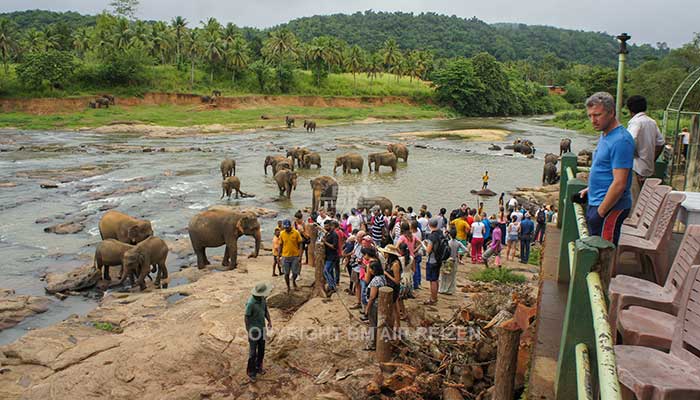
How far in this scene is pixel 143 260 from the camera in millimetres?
12773

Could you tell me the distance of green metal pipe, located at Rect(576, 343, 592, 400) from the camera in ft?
8.55

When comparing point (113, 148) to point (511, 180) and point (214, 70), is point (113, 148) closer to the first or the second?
point (511, 180)

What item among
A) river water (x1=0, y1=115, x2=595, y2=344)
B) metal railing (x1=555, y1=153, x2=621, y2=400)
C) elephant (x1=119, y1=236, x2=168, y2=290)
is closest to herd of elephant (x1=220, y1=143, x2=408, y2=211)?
river water (x1=0, y1=115, x2=595, y2=344)

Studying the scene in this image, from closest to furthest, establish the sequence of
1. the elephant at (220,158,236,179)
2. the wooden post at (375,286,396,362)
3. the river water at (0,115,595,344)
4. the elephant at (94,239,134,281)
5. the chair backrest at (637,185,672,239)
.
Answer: the chair backrest at (637,185,672,239) < the wooden post at (375,286,396,362) < the elephant at (94,239,134,281) < the river water at (0,115,595,344) < the elephant at (220,158,236,179)

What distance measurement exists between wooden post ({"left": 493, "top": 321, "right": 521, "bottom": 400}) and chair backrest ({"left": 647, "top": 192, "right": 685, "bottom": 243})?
1512 mm

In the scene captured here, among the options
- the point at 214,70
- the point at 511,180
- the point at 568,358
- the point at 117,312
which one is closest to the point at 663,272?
the point at 568,358

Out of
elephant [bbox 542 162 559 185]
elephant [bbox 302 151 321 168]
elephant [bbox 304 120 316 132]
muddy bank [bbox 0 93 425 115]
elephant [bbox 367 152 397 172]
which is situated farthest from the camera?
muddy bank [bbox 0 93 425 115]

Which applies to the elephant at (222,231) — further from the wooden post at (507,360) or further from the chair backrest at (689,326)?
the chair backrest at (689,326)

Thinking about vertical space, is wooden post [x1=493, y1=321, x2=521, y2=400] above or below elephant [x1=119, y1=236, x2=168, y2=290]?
above

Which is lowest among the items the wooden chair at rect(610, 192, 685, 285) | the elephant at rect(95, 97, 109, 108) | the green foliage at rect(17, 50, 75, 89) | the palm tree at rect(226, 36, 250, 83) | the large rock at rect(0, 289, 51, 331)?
the large rock at rect(0, 289, 51, 331)

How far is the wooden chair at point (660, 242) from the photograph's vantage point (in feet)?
16.0

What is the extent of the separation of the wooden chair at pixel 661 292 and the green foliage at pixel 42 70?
63700 millimetres

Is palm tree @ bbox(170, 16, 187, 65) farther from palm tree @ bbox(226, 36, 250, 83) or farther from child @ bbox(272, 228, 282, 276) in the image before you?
child @ bbox(272, 228, 282, 276)

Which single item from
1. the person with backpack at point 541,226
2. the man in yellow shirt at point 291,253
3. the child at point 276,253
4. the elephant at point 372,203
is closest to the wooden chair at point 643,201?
the man in yellow shirt at point 291,253
